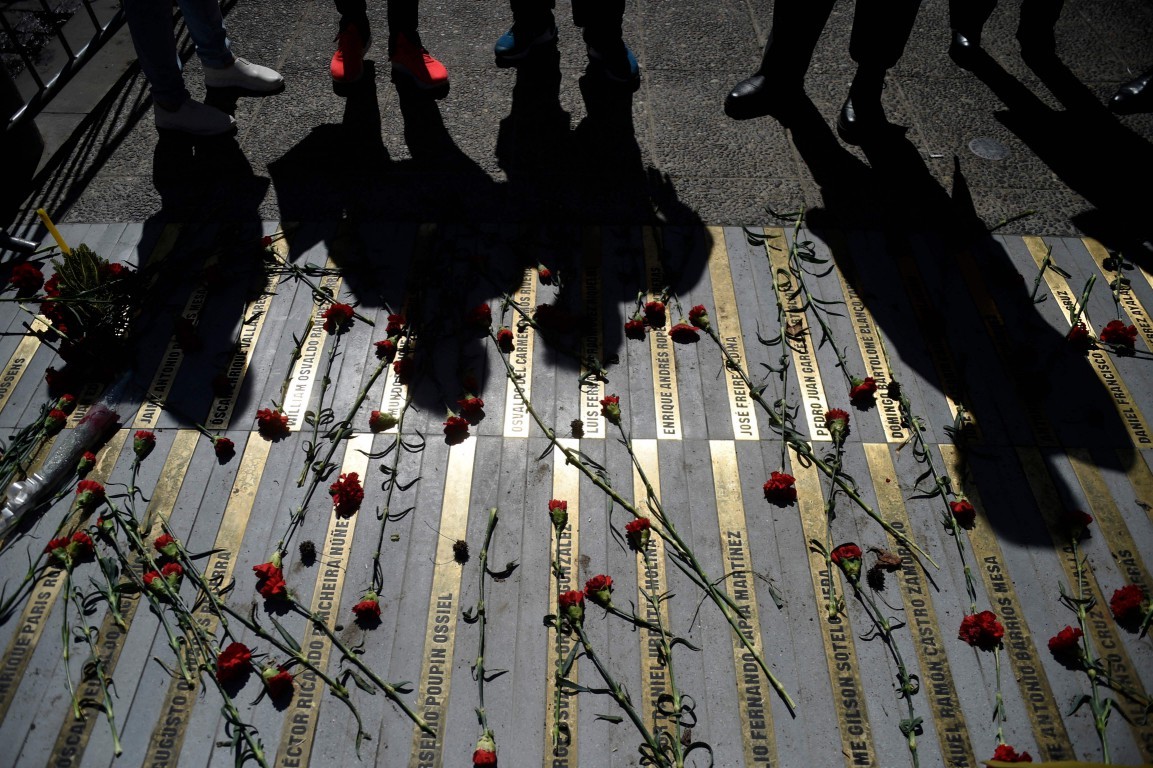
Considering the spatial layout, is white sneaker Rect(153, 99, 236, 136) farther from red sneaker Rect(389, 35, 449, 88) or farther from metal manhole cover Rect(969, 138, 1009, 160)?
metal manhole cover Rect(969, 138, 1009, 160)

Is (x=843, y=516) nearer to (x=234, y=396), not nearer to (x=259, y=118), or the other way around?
(x=234, y=396)

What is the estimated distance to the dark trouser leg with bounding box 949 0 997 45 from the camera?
6137 mm

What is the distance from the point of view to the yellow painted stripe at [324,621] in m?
2.87

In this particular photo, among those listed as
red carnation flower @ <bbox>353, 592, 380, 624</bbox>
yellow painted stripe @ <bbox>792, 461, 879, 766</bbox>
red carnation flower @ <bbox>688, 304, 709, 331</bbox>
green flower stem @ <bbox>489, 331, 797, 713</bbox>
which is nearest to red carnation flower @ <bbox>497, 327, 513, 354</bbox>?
green flower stem @ <bbox>489, 331, 797, 713</bbox>

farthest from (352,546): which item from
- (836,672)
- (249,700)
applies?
(836,672)

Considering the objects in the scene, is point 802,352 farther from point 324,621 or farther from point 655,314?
point 324,621

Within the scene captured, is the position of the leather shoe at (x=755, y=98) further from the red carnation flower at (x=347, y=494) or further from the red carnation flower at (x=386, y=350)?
the red carnation flower at (x=347, y=494)

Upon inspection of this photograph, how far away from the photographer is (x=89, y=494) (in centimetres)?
341

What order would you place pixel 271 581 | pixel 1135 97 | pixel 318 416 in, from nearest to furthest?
pixel 271 581 → pixel 318 416 → pixel 1135 97

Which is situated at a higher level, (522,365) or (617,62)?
(617,62)

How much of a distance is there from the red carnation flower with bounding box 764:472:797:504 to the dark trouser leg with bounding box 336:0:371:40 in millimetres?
4559

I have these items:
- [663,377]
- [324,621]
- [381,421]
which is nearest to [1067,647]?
[663,377]

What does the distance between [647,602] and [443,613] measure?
2.70ft

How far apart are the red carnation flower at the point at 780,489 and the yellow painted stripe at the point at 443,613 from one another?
1333 mm
